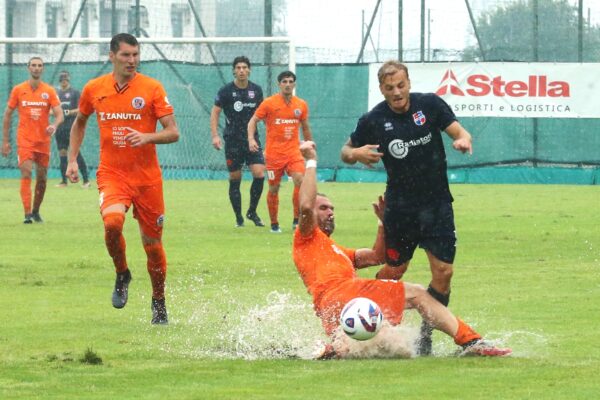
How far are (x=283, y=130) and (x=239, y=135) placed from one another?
4.21 feet

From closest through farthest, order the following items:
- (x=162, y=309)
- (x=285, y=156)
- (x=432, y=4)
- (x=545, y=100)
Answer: (x=162, y=309) < (x=285, y=156) < (x=545, y=100) < (x=432, y=4)

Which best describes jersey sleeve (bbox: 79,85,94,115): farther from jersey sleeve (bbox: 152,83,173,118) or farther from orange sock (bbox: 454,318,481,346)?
orange sock (bbox: 454,318,481,346)

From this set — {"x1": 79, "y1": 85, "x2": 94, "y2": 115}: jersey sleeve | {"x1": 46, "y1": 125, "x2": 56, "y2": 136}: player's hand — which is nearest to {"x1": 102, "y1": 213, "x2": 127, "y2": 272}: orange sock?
{"x1": 79, "y1": 85, "x2": 94, "y2": 115}: jersey sleeve

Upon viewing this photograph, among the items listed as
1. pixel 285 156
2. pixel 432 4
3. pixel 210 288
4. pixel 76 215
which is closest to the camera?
pixel 210 288

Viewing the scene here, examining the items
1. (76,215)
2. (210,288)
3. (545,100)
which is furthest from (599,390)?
(545,100)

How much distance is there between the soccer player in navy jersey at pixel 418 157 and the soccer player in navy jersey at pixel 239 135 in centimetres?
1116

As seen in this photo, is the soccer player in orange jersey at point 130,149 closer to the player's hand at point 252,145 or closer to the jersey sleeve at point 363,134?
the jersey sleeve at point 363,134

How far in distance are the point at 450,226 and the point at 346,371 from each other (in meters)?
1.51

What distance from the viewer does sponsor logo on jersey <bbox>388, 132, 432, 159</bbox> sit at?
30.5 feet

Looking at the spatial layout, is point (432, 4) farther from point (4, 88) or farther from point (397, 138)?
point (397, 138)

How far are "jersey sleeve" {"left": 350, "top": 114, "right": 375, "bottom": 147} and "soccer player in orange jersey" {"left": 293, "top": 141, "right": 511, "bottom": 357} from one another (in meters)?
0.32

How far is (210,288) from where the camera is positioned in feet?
42.4

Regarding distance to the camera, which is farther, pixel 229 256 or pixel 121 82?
pixel 229 256

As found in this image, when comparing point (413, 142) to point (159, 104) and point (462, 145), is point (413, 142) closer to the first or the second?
point (462, 145)
